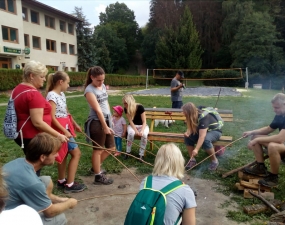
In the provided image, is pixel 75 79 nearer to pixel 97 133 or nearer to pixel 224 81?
pixel 224 81

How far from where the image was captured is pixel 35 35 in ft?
89.6

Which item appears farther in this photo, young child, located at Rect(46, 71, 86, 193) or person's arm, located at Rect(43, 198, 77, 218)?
young child, located at Rect(46, 71, 86, 193)

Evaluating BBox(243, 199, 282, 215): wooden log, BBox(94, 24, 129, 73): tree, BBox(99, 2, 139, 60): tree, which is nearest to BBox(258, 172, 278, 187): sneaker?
BBox(243, 199, 282, 215): wooden log

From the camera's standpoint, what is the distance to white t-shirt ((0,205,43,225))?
1287 millimetres

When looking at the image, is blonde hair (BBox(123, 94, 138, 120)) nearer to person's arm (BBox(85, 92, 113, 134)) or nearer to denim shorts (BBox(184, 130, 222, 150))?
denim shorts (BBox(184, 130, 222, 150))

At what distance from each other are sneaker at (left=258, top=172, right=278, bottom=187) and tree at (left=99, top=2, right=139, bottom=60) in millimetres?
50026

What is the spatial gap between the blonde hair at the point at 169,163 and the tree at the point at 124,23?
168 ft

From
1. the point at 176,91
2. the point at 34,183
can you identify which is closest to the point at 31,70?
the point at 34,183

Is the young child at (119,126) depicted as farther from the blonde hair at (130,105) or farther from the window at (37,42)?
the window at (37,42)

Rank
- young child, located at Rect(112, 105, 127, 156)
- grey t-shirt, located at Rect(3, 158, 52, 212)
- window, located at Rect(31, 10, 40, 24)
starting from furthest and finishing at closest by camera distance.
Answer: window, located at Rect(31, 10, 40, 24) → young child, located at Rect(112, 105, 127, 156) → grey t-shirt, located at Rect(3, 158, 52, 212)

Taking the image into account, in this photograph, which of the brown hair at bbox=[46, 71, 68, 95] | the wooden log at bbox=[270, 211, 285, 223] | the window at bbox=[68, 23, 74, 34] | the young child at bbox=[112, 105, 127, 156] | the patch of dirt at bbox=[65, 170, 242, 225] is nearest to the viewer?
the wooden log at bbox=[270, 211, 285, 223]

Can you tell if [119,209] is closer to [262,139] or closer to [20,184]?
[20,184]

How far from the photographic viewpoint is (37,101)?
2859mm

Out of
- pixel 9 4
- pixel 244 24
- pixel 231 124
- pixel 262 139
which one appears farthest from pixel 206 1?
pixel 262 139
